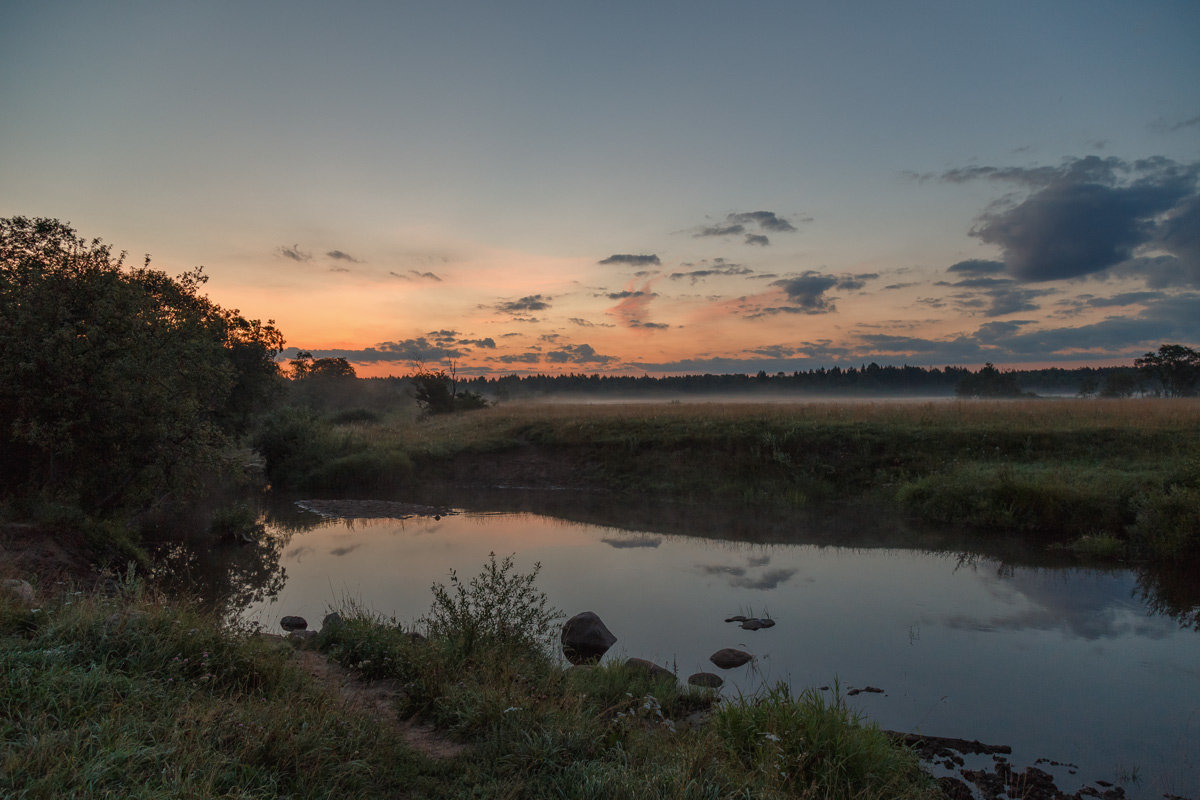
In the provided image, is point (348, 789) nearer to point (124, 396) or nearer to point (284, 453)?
point (124, 396)

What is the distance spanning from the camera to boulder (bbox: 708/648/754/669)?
408 inches

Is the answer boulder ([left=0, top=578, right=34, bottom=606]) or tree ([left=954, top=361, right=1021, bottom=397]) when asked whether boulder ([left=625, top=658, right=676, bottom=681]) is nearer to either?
boulder ([left=0, top=578, right=34, bottom=606])

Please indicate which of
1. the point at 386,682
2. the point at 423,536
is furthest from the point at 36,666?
the point at 423,536

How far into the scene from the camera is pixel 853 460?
27.0 meters

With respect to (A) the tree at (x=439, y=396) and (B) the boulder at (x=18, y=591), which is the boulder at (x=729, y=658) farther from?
(A) the tree at (x=439, y=396)

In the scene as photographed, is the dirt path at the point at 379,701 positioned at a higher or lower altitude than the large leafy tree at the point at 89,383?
lower

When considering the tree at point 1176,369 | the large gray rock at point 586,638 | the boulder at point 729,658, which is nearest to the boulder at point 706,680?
the boulder at point 729,658

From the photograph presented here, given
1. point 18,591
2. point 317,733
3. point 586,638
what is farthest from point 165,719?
point 586,638

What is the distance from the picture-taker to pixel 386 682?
27.0 feet

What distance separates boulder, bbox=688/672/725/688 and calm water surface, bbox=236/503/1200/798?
0.61 feet

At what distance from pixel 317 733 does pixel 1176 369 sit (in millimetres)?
92376

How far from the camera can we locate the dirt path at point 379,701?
6.17 m

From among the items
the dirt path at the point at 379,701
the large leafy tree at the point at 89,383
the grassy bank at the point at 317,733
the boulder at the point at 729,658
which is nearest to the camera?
the grassy bank at the point at 317,733

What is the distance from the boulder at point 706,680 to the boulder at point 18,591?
27.3 feet
